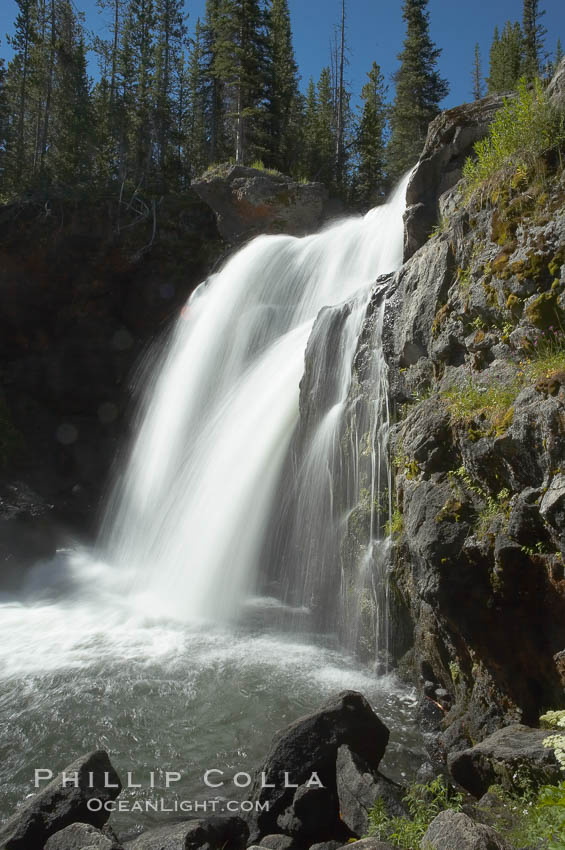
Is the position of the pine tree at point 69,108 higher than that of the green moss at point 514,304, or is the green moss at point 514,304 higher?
the pine tree at point 69,108

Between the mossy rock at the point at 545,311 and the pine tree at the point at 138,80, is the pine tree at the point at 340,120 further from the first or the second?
the mossy rock at the point at 545,311

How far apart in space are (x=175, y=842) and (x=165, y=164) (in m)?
25.0

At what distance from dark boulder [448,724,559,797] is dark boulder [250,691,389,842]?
67 cm

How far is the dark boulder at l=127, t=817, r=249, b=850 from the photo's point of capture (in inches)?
149

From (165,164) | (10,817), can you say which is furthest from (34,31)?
(10,817)

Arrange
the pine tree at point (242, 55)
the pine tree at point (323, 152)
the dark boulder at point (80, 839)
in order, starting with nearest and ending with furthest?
1. the dark boulder at point (80, 839)
2. the pine tree at point (242, 55)
3. the pine tree at point (323, 152)

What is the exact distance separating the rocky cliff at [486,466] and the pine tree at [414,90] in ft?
75.9

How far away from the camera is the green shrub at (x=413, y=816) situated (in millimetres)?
3551

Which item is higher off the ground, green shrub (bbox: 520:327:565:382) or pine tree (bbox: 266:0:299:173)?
pine tree (bbox: 266:0:299:173)

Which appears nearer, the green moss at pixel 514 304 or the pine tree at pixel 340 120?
the green moss at pixel 514 304

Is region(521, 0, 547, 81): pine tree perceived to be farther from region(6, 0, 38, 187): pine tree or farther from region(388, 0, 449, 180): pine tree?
region(6, 0, 38, 187): pine tree

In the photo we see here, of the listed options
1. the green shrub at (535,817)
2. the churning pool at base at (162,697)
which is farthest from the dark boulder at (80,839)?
the green shrub at (535,817)

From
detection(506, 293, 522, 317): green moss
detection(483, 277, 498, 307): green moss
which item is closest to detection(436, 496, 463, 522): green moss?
detection(506, 293, 522, 317): green moss

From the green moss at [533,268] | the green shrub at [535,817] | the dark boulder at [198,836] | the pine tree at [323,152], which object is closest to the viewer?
the green shrub at [535,817]
